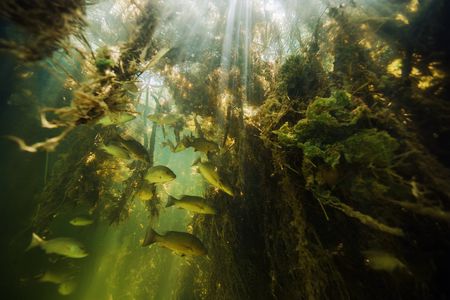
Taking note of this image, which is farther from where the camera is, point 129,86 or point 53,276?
point 53,276

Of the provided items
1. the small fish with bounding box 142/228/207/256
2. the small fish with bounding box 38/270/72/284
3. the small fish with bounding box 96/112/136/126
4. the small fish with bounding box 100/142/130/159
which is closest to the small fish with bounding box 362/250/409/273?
the small fish with bounding box 142/228/207/256

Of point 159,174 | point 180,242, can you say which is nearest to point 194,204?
point 180,242

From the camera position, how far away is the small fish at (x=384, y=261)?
293 cm

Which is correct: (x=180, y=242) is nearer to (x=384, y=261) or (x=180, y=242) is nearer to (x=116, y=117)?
(x=116, y=117)

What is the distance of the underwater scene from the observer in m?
2.97

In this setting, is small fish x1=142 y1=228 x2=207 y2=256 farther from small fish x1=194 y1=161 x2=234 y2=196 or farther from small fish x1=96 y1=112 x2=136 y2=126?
small fish x1=96 y1=112 x2=136 y2=126

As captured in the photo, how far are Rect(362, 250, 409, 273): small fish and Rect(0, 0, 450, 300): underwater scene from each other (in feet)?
0.11

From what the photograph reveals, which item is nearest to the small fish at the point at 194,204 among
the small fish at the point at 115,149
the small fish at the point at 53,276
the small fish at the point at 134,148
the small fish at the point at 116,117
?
the small fish at the point at 134,148

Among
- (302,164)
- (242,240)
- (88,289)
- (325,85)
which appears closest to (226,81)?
(325,85)

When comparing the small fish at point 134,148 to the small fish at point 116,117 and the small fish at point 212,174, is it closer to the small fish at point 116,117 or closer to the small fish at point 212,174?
the small fish at point 116,117

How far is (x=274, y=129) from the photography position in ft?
14.5

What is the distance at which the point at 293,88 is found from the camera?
4438 millimetres

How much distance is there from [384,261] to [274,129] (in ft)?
7.92

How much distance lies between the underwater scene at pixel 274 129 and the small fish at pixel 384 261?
0.11 ft
